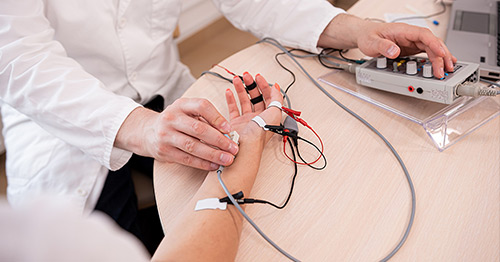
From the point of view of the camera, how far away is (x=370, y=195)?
615 millimetres

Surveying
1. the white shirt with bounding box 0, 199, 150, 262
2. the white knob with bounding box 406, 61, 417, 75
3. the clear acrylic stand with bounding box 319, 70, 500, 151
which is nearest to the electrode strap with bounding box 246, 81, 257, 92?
the clear acrylic stand with bounding box 319, 70, 500, 151

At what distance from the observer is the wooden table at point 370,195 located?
546 millimetres

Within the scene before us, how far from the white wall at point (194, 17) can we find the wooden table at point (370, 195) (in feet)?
6.21

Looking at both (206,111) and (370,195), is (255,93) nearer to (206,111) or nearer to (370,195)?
(206,111)

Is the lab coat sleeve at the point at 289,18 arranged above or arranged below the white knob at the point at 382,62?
above

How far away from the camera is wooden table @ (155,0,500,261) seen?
0.55m

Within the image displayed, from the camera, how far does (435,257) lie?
0.53m

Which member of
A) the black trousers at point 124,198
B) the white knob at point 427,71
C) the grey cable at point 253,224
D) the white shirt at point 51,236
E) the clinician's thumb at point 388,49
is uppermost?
the white shirt at point 51,236

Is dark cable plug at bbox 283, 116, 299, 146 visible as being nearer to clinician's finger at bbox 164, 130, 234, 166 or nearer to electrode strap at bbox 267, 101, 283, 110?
electrode strap at bbox 267, 101, 283, 110

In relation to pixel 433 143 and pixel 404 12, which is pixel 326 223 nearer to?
Result: pixel 433 143

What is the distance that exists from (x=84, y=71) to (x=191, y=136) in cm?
31

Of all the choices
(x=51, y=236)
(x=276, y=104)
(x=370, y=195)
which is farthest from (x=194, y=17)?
(x=51, y=236)

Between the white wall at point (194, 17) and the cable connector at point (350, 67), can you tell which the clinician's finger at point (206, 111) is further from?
the white wall at point (194, 17)

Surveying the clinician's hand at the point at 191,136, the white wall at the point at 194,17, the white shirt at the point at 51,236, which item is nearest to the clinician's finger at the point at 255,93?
the clinician's hand at the point at 191,136
